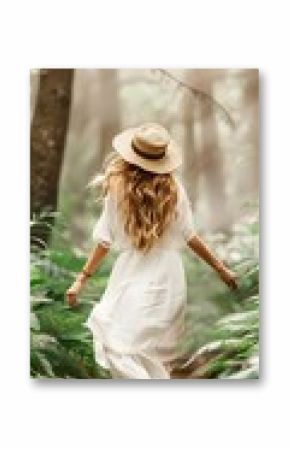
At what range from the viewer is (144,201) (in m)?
3.44

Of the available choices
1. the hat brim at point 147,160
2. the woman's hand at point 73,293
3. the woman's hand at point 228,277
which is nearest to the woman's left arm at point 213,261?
the woman's hand at point 228,277

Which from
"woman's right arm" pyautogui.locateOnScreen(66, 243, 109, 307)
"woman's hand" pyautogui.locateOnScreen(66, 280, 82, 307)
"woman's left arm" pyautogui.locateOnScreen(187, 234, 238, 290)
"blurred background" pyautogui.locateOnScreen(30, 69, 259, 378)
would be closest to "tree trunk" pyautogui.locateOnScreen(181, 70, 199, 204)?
"blurred background" pyautogui.locateOnScreen(30, 69, 259, 378)

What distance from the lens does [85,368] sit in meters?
3.49

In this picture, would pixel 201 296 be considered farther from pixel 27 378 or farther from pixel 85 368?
pixel 27 378

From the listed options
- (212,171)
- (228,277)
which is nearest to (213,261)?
(228,277)

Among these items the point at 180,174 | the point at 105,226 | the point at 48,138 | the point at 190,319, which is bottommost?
the point at 190,319

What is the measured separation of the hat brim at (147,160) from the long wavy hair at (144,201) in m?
0.02

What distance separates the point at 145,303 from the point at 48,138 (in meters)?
0.70

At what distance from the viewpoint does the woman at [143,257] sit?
3.44 meters

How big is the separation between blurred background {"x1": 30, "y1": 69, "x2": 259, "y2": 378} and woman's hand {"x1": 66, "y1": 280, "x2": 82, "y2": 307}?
1.0 inches

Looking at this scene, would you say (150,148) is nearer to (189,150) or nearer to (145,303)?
(189,150)

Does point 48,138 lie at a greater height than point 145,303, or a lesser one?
greater
